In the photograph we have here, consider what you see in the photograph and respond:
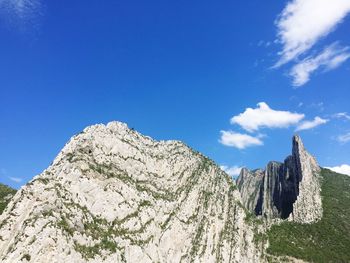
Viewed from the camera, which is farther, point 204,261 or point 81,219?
point 204,261

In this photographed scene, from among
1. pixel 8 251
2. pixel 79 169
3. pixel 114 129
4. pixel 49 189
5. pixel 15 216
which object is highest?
pixel 114 129

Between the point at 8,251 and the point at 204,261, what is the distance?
3406 inches

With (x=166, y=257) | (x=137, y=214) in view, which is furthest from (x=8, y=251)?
(x=166, y=257)

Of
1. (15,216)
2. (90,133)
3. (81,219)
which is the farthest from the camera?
(90,133)

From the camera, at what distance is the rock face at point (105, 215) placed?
12531 centimetres

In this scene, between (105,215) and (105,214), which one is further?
(105,214)

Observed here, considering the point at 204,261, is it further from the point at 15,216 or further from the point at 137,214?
the point at 15,216

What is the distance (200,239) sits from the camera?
188125 mm

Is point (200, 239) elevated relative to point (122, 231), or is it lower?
elevated

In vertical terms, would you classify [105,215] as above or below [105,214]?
below

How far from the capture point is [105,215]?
15500cm

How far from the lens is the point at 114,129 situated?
195m

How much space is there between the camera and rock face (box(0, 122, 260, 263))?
411 feet

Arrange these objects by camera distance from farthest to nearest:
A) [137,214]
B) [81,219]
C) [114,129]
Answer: [114,129]
[137,214]
[81,219]
